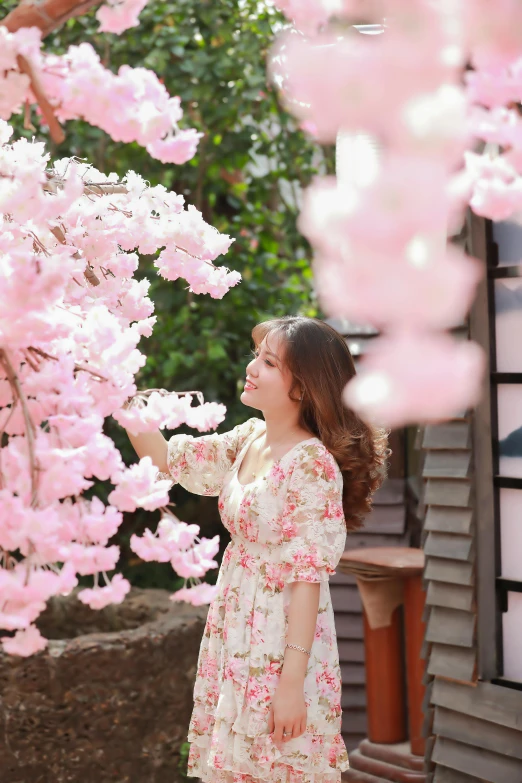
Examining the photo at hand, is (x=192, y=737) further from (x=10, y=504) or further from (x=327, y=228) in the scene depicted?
(x=327, y=228)

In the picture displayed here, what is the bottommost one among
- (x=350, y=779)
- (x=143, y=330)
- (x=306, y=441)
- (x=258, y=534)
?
(x=350, y=779)

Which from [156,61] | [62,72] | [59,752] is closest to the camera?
[62,72]

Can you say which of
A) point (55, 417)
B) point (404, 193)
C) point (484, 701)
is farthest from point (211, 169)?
point (404, 193)

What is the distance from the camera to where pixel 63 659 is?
289 cm

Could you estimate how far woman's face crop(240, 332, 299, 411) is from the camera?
6.46 ft

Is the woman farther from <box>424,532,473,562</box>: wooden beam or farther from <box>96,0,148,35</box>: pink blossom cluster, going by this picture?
<box>96,0,148,35</box>: pink blossom cluster

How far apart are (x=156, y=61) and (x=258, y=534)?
110 inches

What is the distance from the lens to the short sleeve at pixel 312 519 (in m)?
1.87

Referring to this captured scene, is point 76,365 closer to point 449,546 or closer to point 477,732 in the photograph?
point 449,546

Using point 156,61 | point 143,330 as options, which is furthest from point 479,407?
point 156,61

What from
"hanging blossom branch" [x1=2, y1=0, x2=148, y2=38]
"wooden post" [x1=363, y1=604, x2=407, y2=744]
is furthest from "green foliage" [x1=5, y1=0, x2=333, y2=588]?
"hanging blossom branch" [x1=2, y1=0, x2=148, y2=38]

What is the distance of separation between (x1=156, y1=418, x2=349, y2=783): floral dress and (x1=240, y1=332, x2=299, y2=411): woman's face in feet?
0.35

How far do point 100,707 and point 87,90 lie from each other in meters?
2.24

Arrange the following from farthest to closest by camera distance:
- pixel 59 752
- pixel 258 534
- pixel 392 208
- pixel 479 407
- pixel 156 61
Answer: pixel 156 61 < pixel 59 752 < pixel 479 407 < pixel 258 534 < pixel 392 208
